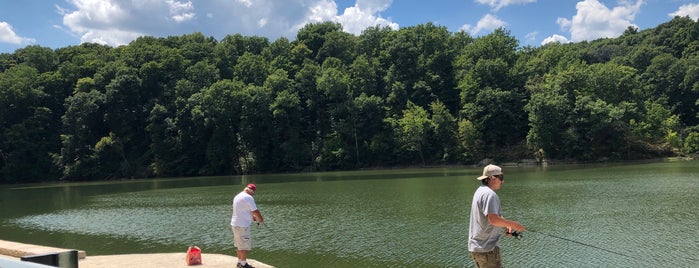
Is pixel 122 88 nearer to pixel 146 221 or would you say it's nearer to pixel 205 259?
pixel 146 221

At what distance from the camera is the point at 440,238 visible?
53.1ft

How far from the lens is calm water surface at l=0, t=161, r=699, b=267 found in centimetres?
1380

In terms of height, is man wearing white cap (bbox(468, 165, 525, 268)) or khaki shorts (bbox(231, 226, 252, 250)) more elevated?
man wearing white cap (bbox(468, 165, 525, 268))

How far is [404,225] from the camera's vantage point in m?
19.1

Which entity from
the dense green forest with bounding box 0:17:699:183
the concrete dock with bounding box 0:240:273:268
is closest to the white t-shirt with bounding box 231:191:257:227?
the concrete dock with bounding box 0:240:273:268

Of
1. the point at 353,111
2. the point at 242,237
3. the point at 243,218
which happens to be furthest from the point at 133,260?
the point at 353,111

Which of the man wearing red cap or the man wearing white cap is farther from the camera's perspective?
the man wearing red cap

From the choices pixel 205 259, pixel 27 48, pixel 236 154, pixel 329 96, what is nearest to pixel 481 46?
pixel 329 96

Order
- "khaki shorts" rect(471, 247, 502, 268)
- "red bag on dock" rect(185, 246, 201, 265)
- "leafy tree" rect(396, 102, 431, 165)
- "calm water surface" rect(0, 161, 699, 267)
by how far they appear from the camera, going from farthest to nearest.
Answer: "leafy tree" rect(396, 102, 431, 165) < "calm water surface" rect(0, 161, 699, 267) < "red bag on dock" rect(185, 246, 201, 265) < "khaki shorts" rect(471, 247, 502, 268)

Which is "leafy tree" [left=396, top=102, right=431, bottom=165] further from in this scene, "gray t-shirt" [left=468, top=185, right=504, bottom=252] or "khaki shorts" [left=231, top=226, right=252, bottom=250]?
"gray t-shirt" [left=468, top=185, right=504, bottom=252]

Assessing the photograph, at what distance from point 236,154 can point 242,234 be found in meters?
→ 60.6

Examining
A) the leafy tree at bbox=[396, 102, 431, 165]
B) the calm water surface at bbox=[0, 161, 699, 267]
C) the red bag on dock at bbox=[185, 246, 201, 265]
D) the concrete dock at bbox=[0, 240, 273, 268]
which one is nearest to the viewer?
the red bag on dock at bbox=[185, 246, 201, 265]

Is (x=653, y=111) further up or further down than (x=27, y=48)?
further down

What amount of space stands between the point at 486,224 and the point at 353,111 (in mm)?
62793
